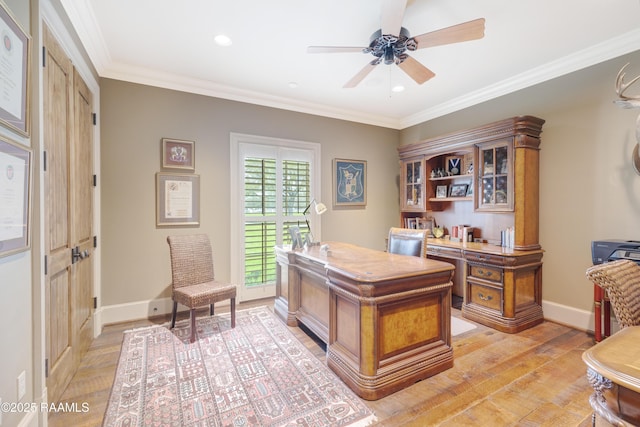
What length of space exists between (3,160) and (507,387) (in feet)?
10.7

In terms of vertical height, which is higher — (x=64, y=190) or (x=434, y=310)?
(x=64, y=190)

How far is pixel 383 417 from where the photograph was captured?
1.75 m

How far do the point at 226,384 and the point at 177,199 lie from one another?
2.27 m

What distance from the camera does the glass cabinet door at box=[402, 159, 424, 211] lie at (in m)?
4.46

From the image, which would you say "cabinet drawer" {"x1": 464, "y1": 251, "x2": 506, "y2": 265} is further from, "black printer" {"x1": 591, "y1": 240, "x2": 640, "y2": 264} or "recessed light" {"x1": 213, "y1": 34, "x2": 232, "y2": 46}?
"recessed light" {"x1": 213, "y1": 34, "x2": 232, "y2": 46}

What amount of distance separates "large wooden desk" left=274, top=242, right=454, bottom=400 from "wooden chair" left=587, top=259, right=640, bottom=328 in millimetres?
897

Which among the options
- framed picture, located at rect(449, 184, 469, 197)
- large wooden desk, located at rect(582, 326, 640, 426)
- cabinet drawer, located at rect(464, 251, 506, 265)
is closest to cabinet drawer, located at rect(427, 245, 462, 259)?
cabinet drawer, located at rect(464, 251, 506, 265)

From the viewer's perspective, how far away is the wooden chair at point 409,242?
283cm

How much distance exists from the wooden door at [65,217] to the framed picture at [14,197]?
35cm

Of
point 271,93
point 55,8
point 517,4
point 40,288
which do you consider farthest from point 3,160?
point 517,4

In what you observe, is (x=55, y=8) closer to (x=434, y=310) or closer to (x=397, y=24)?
(x=397, y=24)

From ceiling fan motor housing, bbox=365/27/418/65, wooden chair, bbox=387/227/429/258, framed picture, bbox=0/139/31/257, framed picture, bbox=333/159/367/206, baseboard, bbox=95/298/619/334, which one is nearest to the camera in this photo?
framed picture, bbox=0/139/31/257

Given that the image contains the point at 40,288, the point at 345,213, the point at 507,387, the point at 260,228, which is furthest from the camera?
the point at 345,213

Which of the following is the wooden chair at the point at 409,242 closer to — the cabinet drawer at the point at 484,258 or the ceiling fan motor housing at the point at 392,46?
the cabinet drawer at the point at 484,258
